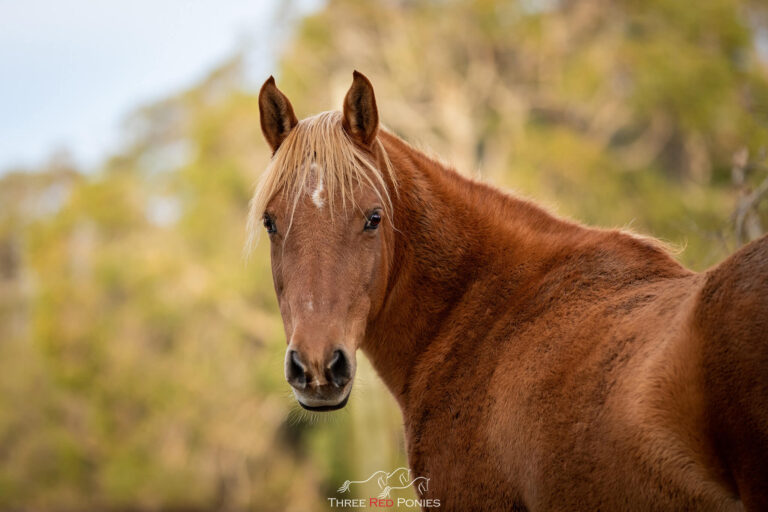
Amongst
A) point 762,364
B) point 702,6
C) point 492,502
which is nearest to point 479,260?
point 492,502

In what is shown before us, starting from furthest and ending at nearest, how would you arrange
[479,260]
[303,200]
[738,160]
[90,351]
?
1. [90,351]
2. [738,160]
3. [479,260]
4. [303,200]

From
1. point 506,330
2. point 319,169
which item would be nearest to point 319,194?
point 319,169

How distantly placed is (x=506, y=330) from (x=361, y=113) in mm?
1398

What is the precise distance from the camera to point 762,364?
2.80 metres

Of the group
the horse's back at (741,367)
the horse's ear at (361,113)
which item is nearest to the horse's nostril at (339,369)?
the horse's ear at (361,113)

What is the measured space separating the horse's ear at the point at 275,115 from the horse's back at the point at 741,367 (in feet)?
7.75

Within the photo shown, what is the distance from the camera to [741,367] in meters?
2.86

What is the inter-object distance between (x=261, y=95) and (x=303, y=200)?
682 mm

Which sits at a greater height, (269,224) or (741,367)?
(269,224)

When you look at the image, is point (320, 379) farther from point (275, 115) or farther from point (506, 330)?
point (275, 115)

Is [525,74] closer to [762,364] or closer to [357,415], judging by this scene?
[357,415]

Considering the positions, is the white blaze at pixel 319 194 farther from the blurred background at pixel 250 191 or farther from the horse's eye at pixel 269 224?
the blurred background at pixel 250 191

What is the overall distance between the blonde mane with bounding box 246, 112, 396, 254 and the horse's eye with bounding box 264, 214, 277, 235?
0.16 feet

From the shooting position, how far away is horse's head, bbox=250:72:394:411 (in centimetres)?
362
